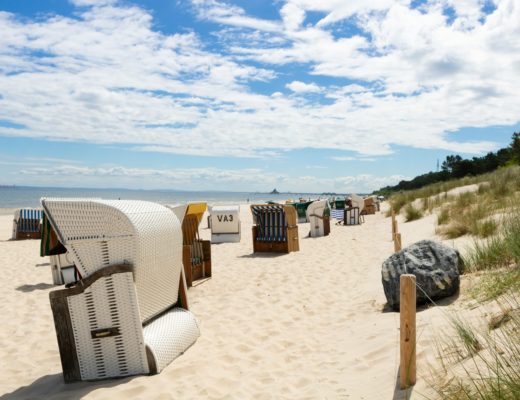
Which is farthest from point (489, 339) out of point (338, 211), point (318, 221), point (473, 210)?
point (338, 211)

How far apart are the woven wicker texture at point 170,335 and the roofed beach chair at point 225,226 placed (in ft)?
28.9

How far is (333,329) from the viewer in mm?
5078

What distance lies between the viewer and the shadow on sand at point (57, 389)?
354 cm

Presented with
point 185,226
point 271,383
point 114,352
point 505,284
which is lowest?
point 271,383

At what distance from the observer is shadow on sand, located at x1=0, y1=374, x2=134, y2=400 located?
3537mm

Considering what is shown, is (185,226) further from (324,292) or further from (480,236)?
(480,236)

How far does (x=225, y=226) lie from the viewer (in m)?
13.7

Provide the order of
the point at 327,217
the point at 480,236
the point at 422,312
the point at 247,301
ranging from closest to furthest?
1. the point at 422,312
2. the point at 247,301
3. the point at 480,236
4. the point at 327,217

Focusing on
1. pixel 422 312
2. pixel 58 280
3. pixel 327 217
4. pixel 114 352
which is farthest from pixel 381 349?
pixel 327 217

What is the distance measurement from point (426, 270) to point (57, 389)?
3.79m

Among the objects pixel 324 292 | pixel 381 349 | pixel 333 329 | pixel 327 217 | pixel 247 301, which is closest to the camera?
pixel 381 349

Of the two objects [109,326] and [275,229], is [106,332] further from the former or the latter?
[275,229]

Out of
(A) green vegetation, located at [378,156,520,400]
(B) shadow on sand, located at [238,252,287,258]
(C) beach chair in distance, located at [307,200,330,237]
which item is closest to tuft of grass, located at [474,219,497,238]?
(A) green vegetation, located at [378,156,520,400]

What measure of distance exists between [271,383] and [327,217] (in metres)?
11.4
